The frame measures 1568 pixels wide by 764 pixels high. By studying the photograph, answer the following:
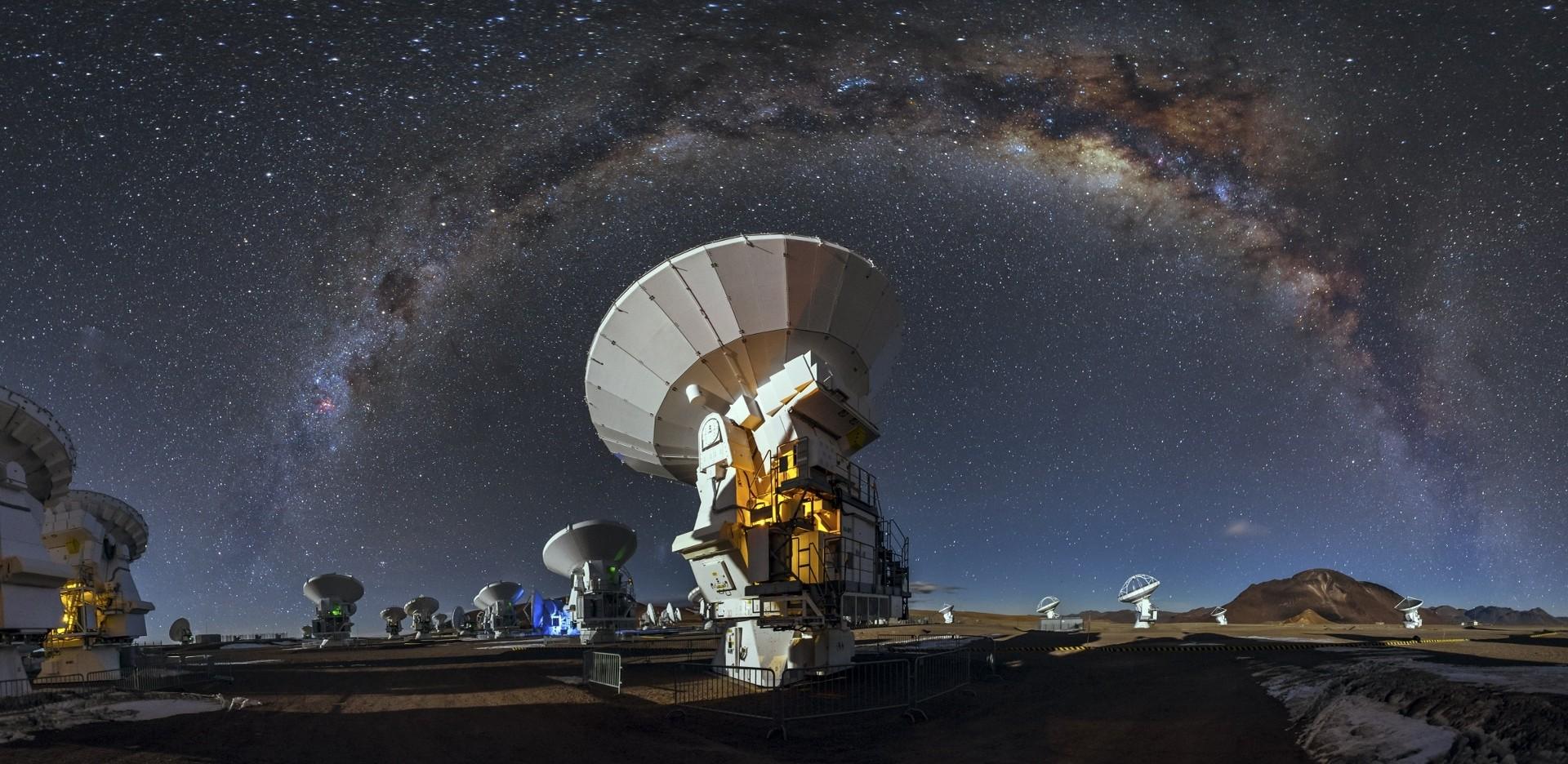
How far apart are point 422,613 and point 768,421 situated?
65.9 meters

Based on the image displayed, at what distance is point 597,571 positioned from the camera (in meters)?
45.7

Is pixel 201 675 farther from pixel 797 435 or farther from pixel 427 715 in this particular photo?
pixel 797 435

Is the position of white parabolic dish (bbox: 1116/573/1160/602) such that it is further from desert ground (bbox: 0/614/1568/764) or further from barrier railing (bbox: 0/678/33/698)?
barrier railing (bbox: 0/678/33/698)

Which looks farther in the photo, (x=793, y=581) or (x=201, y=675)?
(x=201, y=675)

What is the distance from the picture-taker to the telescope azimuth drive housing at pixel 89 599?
26.1 metres

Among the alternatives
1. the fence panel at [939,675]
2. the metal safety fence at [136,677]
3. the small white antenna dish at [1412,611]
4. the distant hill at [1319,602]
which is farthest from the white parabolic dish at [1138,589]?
the distant hill at [1319,602]

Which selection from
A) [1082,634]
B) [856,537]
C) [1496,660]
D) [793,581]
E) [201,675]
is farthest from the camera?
[1082,634]

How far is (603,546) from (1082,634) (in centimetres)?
2603

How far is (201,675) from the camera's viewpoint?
26094mm

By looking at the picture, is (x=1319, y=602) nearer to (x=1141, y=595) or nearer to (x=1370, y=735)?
(x=1141, y=595)

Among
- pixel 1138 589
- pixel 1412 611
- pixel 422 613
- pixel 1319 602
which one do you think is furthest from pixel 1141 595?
pixel 1319 602

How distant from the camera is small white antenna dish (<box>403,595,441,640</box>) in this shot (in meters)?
71.1

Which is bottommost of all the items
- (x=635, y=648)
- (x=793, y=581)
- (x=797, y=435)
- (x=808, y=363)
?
(x=635, y=648)

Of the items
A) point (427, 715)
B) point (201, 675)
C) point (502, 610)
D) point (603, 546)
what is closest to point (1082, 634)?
point (603, 546)
